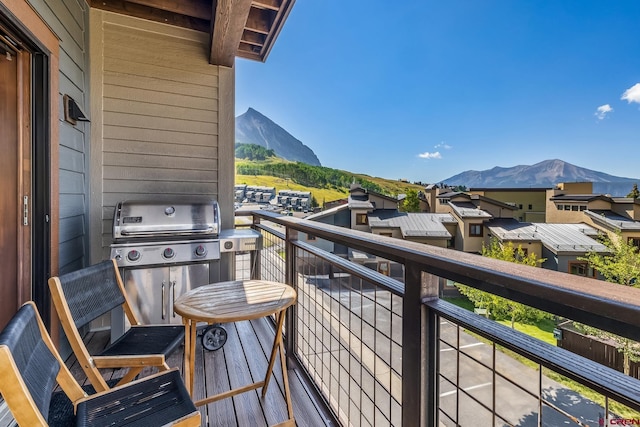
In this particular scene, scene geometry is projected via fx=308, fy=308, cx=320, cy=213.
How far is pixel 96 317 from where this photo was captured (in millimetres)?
1626

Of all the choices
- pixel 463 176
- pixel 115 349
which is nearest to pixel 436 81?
pixel 463 176

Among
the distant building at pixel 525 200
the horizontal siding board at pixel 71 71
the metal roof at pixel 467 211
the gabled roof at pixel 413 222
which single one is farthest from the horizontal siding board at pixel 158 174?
the distant building at pixel 525 200

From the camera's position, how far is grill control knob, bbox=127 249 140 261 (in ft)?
7.55

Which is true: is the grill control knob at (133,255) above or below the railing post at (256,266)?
above

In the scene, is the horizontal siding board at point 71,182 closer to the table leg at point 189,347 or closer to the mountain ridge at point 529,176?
the table leg at point 189,347

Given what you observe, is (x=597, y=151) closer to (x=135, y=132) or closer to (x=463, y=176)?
(x=463, y=176)

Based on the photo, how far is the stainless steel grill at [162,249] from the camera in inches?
92.1

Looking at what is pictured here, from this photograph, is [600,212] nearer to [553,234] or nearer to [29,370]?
[553,234]

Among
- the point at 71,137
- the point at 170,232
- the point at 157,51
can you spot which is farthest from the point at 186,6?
the point at 170,232

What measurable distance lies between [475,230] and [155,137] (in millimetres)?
12850

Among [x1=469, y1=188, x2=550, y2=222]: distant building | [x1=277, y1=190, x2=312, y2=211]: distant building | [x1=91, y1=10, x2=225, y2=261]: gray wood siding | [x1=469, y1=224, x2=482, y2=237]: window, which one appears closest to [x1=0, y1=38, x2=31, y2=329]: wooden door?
[x1=91, y1=10, x2=225, y2=261]: gray wood siding

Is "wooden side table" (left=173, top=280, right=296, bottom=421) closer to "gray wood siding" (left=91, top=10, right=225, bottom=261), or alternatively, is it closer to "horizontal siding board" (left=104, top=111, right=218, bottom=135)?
"gray wood siding" (left=91, top=10, right=225, bottom=261)

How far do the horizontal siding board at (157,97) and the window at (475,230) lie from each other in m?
12.2

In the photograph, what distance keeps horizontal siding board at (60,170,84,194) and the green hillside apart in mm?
3099
